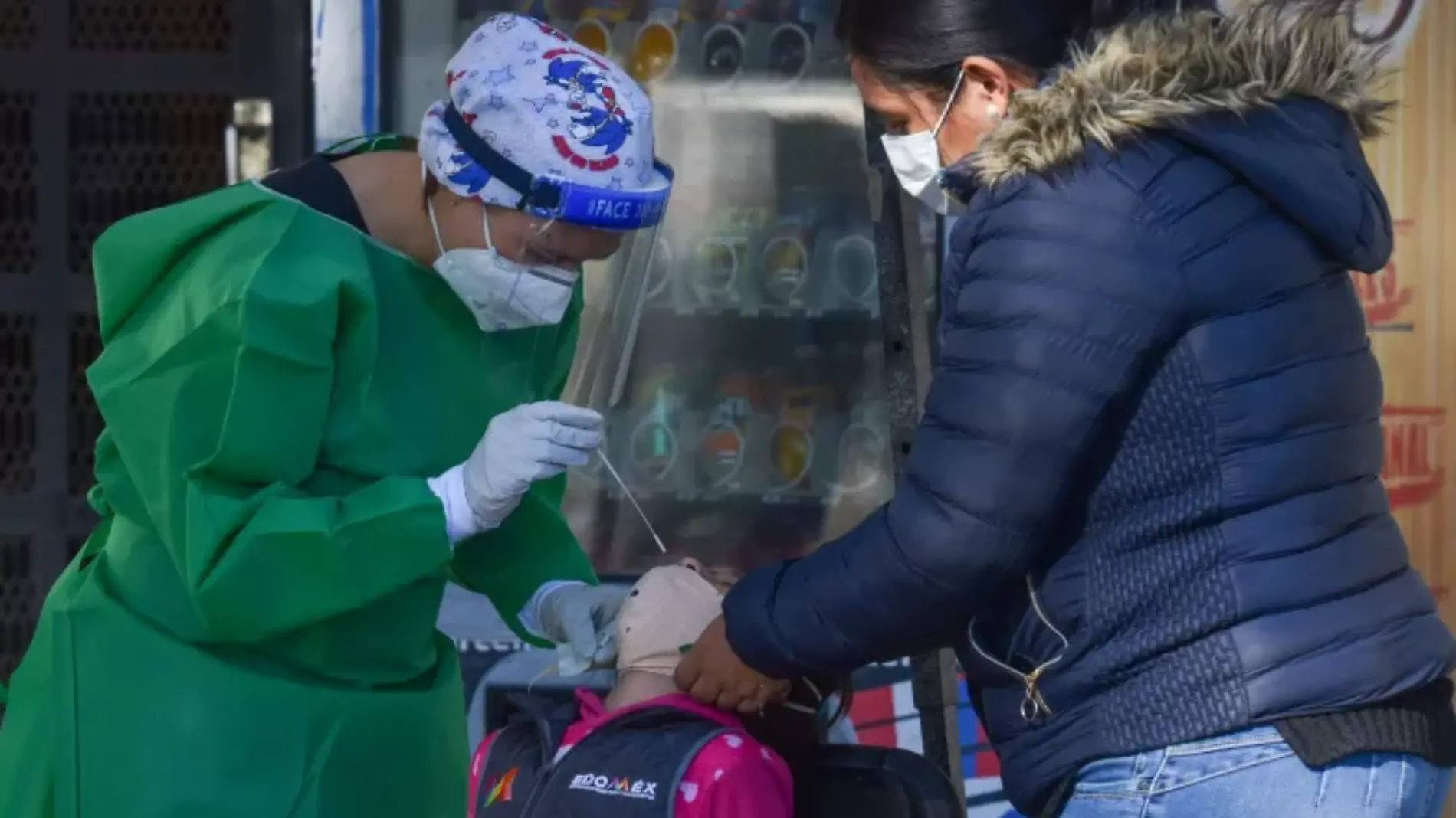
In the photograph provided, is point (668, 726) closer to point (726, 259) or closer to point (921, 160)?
point (921, 160)

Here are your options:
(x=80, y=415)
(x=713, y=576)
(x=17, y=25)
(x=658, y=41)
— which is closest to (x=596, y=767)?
(x=713, y=576)

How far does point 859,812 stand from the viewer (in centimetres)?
246

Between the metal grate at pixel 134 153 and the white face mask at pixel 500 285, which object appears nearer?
the white face mask at pixel 500 285

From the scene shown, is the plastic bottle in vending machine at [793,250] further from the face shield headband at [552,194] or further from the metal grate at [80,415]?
the face shield headband at [552,194]

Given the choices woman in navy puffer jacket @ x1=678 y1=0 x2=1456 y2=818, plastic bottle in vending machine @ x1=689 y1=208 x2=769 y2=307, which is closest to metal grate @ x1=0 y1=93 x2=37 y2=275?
plastic bottle in vending machine @ x1=689 y1=208 x2=769 y2=307

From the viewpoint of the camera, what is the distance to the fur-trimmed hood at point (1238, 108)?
1706 mm

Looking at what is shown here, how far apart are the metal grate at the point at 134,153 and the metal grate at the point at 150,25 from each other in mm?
109

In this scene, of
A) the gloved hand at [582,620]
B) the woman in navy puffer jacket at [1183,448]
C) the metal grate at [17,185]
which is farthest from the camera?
the metal grate at [17,185]

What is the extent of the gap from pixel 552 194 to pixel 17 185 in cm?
235

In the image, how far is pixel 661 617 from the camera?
8.54ft

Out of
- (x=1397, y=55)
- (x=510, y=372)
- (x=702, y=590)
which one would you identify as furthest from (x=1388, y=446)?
(x=510, y=372)

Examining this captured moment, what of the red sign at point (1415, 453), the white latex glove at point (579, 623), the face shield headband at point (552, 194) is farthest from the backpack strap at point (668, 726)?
the red sign at point (1415, 453)

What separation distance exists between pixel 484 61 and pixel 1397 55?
90.3 inches

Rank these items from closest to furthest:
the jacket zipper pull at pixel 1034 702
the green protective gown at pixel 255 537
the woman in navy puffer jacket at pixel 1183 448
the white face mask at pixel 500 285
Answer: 1. the woman in navy puffer jacket at pixel 1183 448
2. the jacket zipper pull at pixel 1034 702
3. the green protective gown at pixel 255 537
4. the white face mask at pixel 500 285
